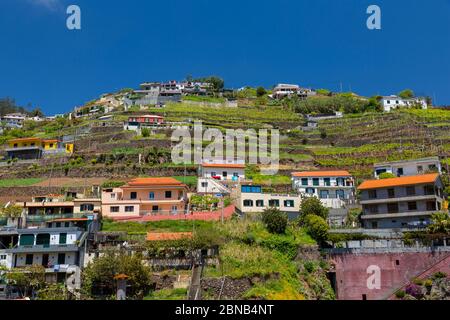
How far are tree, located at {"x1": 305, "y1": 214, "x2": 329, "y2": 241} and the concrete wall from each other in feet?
7.25

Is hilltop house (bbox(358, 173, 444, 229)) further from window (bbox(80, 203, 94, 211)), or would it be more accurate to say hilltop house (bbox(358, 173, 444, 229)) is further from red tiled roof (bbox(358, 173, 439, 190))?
window (bbox(80, 203, 94, 211))

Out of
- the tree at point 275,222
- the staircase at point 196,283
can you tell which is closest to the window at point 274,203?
the tree at point 275,222

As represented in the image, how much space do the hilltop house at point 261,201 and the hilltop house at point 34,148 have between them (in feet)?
120

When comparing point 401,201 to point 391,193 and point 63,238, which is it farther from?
point 63,238

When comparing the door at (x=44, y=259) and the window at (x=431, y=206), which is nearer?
the door at (x=44, y=259)

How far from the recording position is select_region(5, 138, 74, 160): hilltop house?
76.1m

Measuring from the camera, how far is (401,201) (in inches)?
1934

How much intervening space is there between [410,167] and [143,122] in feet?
143

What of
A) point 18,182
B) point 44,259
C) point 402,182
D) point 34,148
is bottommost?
point 44,259

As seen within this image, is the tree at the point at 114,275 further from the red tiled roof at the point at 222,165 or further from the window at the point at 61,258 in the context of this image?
the red tiled roof at the point at 222,165

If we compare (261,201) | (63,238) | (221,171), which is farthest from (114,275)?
(221,171)

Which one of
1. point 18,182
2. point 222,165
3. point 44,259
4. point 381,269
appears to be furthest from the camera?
point 18,182

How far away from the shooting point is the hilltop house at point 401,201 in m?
48.1
